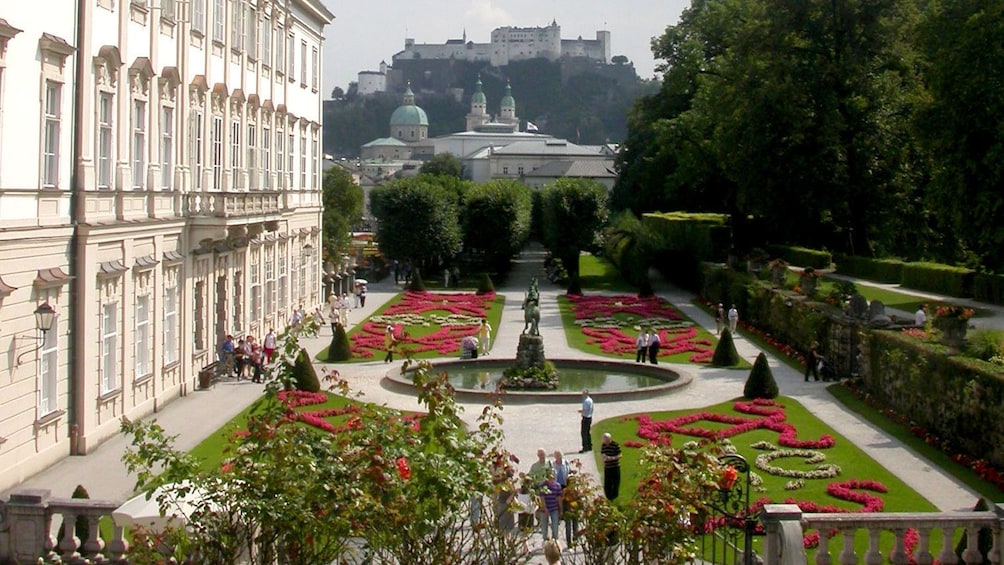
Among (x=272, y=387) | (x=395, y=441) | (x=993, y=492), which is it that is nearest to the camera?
(x=395, y=441)

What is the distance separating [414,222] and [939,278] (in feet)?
104

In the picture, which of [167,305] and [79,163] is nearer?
[79,163]

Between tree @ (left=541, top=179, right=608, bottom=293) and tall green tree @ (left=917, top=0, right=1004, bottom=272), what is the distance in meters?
33.3

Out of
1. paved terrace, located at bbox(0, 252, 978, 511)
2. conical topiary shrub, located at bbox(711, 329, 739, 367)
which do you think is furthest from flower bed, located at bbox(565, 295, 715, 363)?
paved terrace, located at bbox(0, 252, 978, 511)

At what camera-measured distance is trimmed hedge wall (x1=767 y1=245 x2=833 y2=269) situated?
52594 mm

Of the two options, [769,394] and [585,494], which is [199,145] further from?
[585,494]

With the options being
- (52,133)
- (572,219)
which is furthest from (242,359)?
(572,219)

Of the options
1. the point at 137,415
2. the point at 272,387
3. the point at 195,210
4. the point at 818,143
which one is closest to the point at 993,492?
the point at 272,387

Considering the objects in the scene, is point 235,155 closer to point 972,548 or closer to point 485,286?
point 485,286

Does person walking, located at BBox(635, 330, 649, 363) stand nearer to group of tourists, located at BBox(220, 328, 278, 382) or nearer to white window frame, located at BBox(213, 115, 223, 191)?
group of tourists, located at BBox(220, 328, 278, 382)

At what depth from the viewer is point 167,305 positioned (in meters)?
29.7

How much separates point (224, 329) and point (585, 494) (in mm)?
26530

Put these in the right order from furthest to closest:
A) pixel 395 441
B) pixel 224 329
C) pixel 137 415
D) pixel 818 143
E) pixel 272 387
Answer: pixel 818 143 < pixel 224 329 < pixel 137 415 < pixel 272 387 < pixel 395 441

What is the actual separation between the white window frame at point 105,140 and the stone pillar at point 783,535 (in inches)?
668
